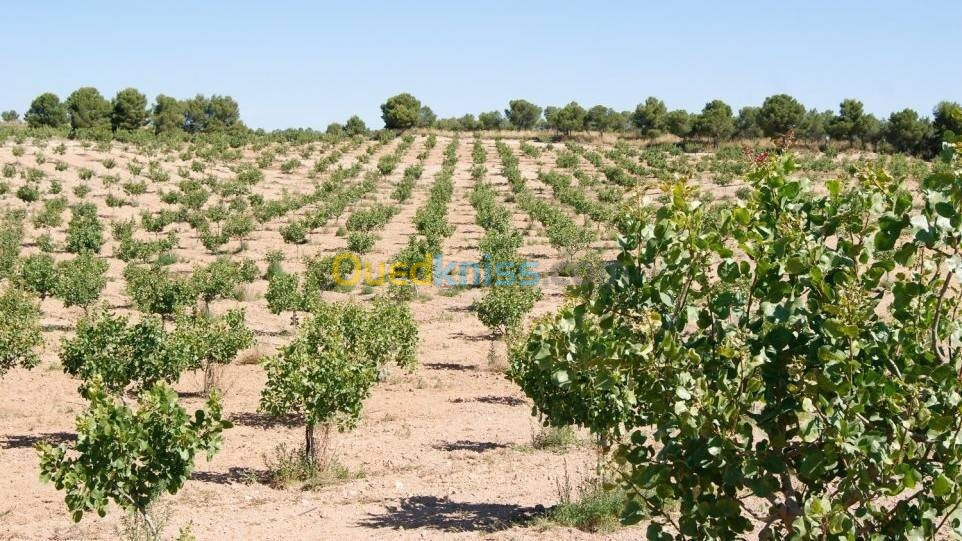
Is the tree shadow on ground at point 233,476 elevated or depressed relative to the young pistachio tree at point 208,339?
depressed

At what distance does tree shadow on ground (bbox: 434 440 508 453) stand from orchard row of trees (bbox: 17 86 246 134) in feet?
229

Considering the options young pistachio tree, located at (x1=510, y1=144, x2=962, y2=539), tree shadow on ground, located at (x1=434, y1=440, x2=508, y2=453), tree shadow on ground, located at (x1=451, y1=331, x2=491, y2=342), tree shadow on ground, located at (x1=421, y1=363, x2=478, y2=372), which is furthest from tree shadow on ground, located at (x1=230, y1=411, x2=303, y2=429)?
young pistachio tree, located at (x1=510, y1=144, x2=962, y2=539)

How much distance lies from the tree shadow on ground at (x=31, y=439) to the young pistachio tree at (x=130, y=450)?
31.2 feet

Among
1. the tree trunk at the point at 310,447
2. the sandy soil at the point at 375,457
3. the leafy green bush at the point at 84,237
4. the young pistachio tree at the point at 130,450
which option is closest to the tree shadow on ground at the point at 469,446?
the sandy soil at the point at 375,457

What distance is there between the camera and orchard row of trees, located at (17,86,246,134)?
9056cm

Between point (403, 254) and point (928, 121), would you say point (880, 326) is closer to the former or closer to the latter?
point (403, 254)

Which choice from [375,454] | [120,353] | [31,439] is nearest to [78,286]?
[31,439]

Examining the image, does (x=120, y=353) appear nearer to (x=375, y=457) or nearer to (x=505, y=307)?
(x=375, y=457)

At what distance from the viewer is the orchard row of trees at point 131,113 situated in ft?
297

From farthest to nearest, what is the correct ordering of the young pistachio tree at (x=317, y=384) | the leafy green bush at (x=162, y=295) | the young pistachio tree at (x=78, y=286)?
the young pistachio tree at (x=78, y=286)
the leafy green bush at (x=162, y=295)
the young pistachio tree at (x=317, y=384)

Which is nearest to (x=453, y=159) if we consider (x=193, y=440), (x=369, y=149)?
(x=369, y=149)

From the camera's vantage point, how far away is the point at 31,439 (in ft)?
59.7

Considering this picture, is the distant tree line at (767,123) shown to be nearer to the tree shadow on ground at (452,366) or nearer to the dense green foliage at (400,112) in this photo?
the dense green foliage at (400,112)

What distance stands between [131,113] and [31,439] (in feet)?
261
